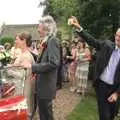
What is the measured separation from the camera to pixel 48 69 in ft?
22.5

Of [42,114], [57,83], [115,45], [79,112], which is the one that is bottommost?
[79,112]

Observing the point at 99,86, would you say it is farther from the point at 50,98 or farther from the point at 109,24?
the point at 109,24

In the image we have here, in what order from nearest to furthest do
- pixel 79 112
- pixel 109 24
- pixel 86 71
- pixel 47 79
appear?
pixel 47 79
pixel 79 112
pixel 86 71
pixel 109 24

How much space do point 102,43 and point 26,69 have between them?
1.23 m

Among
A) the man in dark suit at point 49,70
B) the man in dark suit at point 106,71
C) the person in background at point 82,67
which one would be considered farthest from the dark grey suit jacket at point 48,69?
the person in background at point 82,67

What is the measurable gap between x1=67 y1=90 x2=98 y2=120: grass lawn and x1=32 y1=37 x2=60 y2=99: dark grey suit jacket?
317 centimetres

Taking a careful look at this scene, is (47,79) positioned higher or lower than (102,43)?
lower

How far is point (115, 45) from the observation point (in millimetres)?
7227

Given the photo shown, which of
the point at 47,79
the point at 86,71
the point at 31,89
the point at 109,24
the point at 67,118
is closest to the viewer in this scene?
the point at 47,79

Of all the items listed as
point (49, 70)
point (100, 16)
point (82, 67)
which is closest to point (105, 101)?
point (49, 70)

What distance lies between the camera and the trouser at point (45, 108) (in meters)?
7.13

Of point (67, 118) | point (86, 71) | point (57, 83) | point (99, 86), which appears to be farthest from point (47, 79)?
point (86, 71)

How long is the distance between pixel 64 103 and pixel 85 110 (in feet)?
3.36

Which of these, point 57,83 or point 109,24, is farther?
point 109,24
